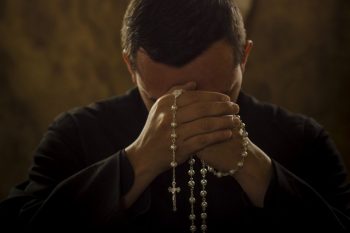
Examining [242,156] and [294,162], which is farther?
[294,162]

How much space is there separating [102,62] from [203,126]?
940 mm

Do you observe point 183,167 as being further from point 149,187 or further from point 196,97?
point 196,97

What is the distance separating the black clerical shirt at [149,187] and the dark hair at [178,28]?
9.6 inches

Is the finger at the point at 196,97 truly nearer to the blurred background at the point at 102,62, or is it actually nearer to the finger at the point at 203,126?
the finger at the point at 203,126

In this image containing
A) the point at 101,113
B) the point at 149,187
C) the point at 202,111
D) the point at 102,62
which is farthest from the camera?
the point at 102,62

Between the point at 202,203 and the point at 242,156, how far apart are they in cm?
17

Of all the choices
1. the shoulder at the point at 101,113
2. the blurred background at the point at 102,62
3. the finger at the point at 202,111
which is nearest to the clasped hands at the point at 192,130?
the finger at the point at 202,111

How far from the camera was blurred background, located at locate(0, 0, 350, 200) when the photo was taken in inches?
73.0

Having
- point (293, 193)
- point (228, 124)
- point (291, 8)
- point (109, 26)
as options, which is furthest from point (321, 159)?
point (109, 26)

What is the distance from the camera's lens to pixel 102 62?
192 centimetres

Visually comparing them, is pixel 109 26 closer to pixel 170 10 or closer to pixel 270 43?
pixel 270 43

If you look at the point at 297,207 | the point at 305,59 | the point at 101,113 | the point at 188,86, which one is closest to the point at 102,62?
the point at 101,113

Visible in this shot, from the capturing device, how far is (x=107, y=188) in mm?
1093

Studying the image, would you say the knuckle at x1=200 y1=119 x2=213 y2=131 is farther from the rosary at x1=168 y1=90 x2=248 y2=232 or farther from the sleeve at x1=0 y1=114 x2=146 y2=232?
the sleeve at x1=0 y1=114 x2=146 y2=232
